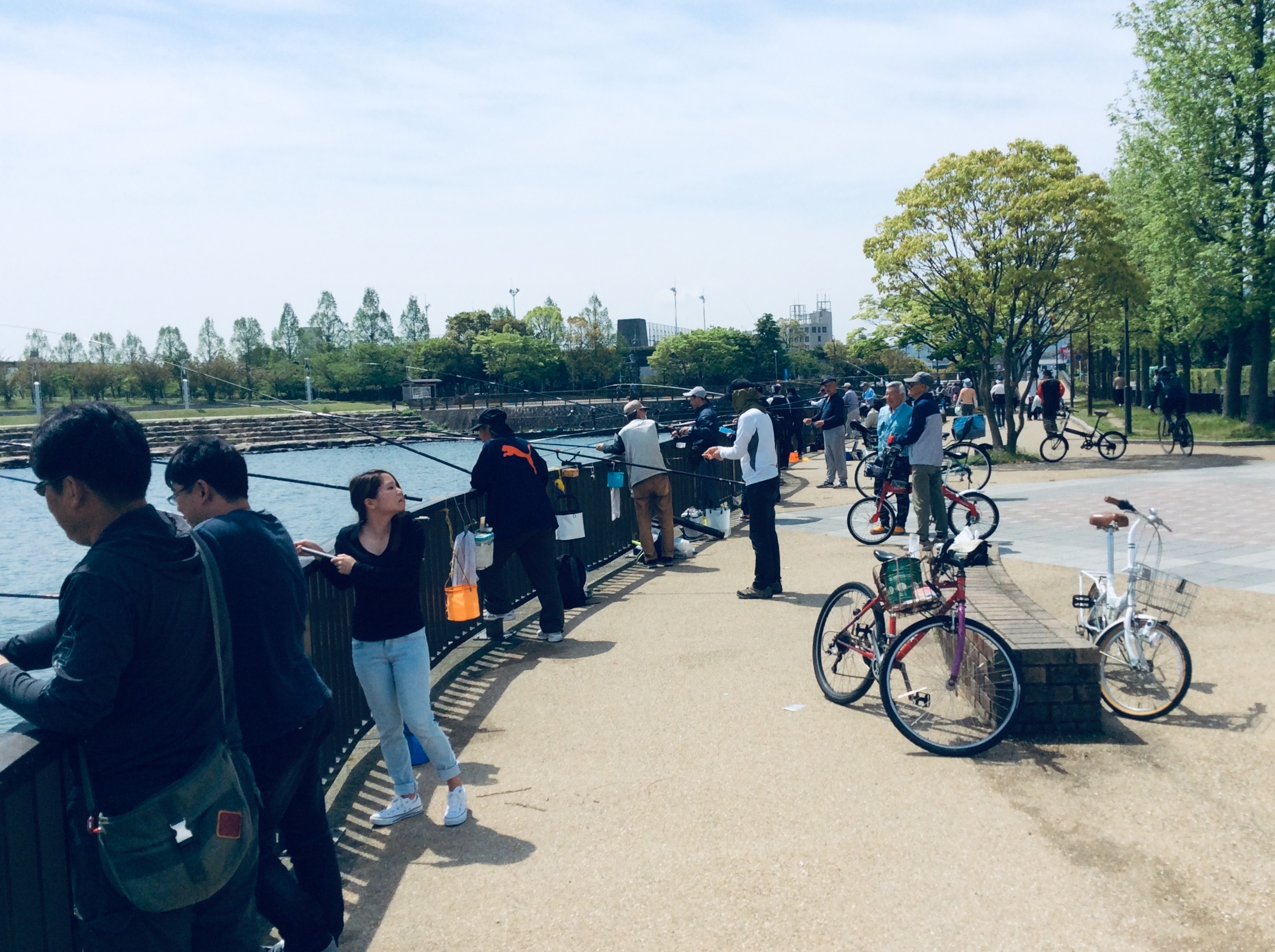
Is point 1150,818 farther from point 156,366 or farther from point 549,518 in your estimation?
point 156,366

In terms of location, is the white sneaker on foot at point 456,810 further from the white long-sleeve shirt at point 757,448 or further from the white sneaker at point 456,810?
the white long-sleeve shirt at point 757,448

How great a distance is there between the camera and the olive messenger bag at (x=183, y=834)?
101 inches

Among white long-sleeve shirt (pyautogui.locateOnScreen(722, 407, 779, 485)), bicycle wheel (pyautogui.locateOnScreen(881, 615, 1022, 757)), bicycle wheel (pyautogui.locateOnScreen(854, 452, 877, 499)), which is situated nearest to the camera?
bicycle wheel (pyautogui.locateOnScreen(881, 615, 1022, 757))

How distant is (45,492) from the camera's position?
271 cm

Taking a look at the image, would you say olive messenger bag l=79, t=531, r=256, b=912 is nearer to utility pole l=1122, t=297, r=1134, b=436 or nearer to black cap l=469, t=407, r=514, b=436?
black cap l=469, t=407, r=514, b=436

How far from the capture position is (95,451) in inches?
102

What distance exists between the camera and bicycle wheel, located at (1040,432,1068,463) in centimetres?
2306

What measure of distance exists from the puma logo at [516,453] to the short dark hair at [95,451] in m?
5.42

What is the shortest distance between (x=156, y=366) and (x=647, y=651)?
373 ft

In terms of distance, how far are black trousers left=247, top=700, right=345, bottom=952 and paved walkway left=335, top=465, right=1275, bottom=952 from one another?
33 cm

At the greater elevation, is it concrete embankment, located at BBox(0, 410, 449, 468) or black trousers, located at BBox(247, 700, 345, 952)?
black trousers, located at BBox(247, 700, 345, 952)

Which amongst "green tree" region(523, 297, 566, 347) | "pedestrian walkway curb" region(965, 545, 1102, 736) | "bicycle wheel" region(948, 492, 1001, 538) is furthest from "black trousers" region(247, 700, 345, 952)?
"green tree" region(523, 297, 566, 347)

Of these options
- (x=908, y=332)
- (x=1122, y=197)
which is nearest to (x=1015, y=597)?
(x=908, y=332)

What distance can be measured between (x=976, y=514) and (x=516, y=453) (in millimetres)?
6344
